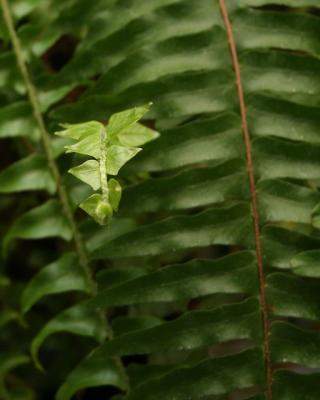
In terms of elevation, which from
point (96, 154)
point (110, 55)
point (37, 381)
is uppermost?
point (110, 55)

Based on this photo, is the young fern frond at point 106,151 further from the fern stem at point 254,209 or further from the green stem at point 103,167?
the fern stem at point 254,209

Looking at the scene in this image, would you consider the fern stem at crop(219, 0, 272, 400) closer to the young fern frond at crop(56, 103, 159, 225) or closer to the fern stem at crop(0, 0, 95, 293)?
the young fern frond at crop(56, 103, 159, 225)

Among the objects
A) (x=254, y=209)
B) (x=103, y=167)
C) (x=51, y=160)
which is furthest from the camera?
(x=51, y=160)

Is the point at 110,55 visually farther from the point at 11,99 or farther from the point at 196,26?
the point at 11,99

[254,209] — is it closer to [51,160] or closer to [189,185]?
[189,185]

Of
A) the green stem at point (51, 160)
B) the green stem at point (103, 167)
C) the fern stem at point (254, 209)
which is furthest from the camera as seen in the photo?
the green stem at point (51, 160)

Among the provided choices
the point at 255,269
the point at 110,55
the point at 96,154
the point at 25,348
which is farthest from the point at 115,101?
the point at 25,348

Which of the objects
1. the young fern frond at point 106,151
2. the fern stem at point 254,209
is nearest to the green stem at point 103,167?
the young fern frond at point 106,151

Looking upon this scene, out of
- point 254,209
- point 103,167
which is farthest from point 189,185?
point 103,167
